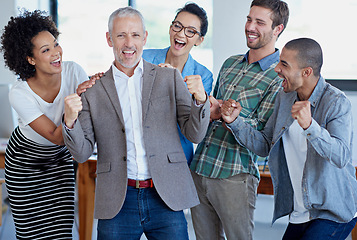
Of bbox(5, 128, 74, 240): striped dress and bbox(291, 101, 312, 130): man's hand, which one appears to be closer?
bbox(291, 101, 312, 130): man's hand

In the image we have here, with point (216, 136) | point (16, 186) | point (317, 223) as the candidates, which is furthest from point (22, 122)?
point (317, 223)

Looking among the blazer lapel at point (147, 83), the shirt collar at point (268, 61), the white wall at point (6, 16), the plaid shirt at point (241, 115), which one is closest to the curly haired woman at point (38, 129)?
the blazer lapel at point (147, 83)

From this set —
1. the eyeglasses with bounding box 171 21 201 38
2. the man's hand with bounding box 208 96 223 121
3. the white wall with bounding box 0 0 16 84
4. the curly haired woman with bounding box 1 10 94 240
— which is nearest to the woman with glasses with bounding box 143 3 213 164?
the eyeglasses with bounding box 171 21 201 38

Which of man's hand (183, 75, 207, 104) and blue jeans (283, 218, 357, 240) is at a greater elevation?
man's hand (183, 75, 207, 104)

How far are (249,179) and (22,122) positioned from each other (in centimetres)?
129

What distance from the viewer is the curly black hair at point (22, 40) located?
8.41 ft

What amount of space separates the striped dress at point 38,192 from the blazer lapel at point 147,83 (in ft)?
2.84

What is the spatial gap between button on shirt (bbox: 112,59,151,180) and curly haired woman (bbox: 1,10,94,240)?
24.4 inches

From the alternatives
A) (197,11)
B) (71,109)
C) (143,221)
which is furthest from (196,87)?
(197,11)

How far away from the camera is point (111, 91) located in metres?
2.07

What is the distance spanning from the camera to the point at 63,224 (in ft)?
8.93

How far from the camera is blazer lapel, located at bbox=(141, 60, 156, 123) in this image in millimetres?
2045

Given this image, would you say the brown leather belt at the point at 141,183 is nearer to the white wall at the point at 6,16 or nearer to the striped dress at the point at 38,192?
the striped dress at the point at 38,192

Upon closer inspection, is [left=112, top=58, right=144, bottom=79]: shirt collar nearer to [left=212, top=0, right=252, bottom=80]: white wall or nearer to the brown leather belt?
the brown leather belt
